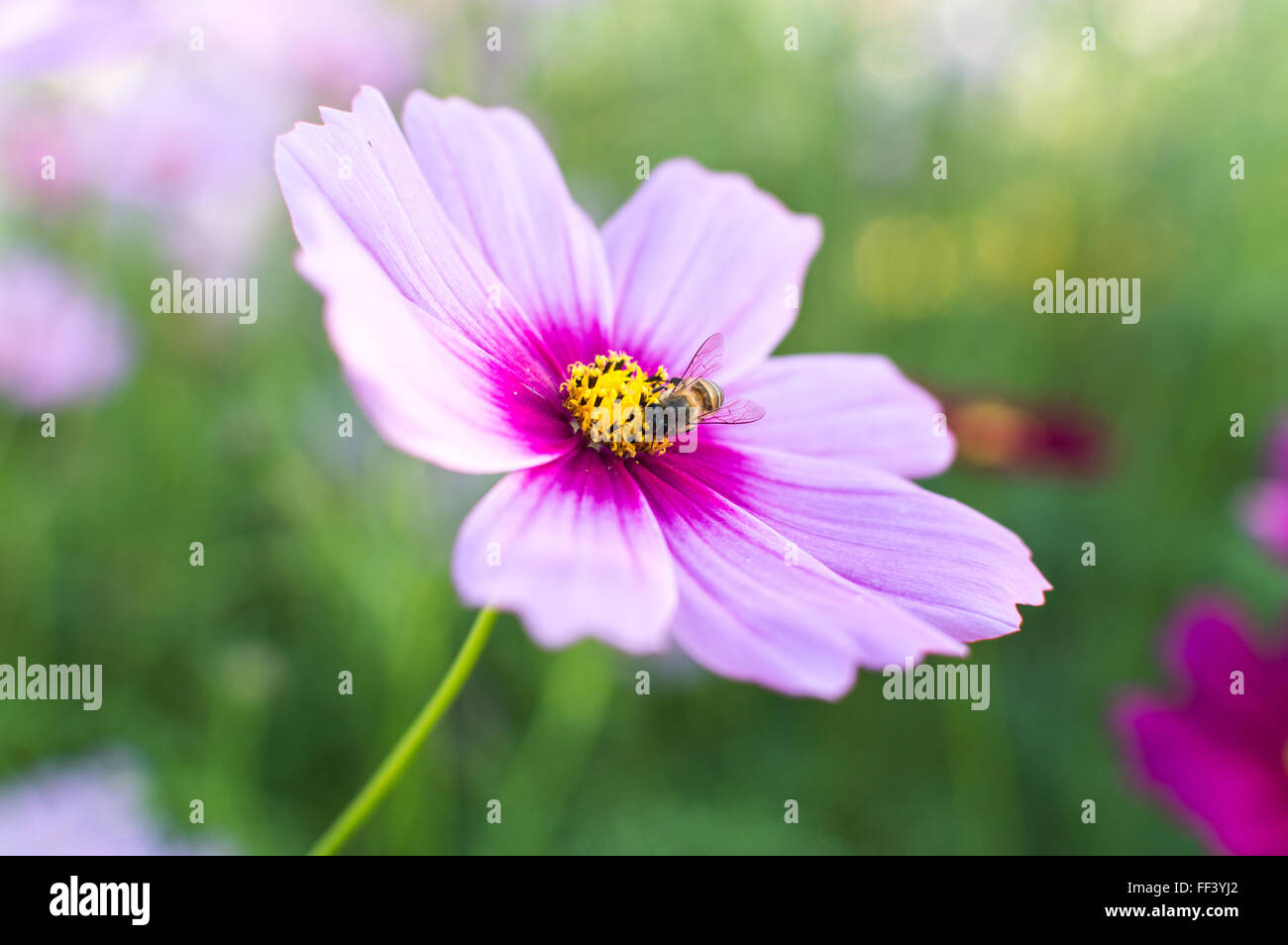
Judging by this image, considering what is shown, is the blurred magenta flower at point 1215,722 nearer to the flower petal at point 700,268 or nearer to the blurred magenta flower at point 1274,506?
the blurred magenta flower at point 1274,506

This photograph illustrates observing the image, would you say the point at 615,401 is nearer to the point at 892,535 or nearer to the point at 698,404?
the point at 698,404

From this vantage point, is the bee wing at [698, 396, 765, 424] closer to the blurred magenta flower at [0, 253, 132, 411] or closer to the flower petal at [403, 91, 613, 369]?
the flower petal at [403, 91, 613, 369]

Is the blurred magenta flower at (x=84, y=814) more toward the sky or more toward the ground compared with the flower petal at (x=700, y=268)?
more toward the ground

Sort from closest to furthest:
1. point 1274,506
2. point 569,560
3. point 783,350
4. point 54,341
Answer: point 569,560 < point 1274,506 < point 54,341 < point 783,350

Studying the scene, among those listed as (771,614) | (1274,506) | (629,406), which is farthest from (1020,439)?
(771,614)

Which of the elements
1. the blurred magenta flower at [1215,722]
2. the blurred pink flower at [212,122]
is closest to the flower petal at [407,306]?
the blurred magenta flower at [1215,722]

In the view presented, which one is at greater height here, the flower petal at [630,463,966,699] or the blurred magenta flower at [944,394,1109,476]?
the blurred magenta flower at [944,394,1109,476]

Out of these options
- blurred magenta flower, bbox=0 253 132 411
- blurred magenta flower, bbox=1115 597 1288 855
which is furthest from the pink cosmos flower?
blurred magenta flower, bbox=0 253 132 411
